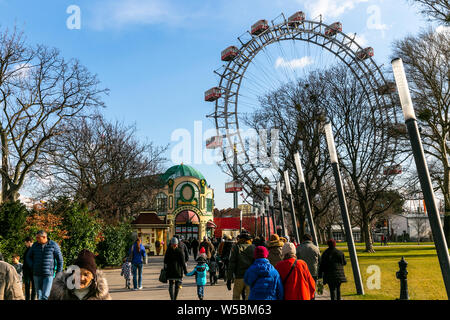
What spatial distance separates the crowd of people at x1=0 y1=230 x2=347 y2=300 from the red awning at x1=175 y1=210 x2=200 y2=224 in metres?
43.8

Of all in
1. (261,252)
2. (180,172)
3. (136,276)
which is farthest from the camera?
(180,172)

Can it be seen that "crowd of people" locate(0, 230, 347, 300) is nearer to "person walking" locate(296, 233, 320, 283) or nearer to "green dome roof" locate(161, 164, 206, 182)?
"person walking" locate(296, 233, 320, 283)

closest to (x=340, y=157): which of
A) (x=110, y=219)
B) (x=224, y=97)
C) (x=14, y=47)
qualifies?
(x=224, y=97)

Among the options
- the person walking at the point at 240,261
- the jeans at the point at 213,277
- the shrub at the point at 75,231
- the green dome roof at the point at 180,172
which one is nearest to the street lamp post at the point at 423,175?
the person walking at the point at 240,261

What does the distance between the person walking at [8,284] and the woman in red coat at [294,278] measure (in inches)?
130

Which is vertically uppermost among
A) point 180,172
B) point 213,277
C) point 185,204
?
point 180,172

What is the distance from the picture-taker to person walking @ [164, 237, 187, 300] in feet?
33.7

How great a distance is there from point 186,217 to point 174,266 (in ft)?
166

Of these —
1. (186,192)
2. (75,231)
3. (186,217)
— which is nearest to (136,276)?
(75,231)

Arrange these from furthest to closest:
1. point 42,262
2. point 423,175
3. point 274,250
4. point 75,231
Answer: point 75,231, point 42,262, point 274,250, point 423,175

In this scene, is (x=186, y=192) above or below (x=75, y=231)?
above

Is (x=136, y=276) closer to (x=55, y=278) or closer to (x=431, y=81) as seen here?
(x=55, y=278)

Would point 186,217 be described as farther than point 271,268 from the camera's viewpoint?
Yes

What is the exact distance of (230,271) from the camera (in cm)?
873
